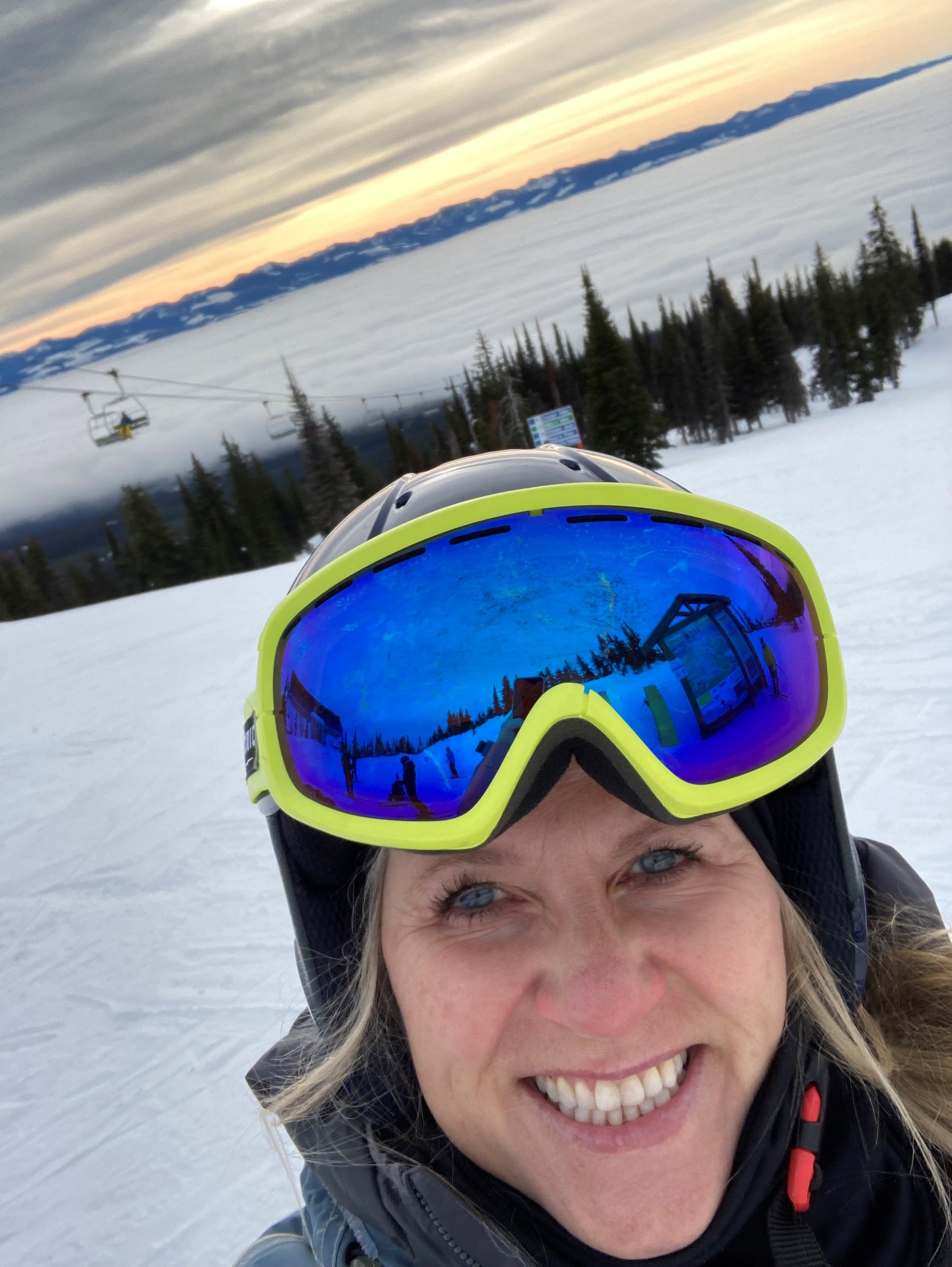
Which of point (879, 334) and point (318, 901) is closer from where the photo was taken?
point (318, 901)

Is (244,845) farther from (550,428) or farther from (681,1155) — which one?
(550,428)

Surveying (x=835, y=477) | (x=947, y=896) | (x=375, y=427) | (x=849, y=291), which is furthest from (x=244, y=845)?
(x=849, y=291)

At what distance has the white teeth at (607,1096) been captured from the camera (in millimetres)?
1277

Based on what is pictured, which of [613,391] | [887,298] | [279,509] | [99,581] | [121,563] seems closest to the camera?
[613,391]

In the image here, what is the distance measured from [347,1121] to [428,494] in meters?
1.21

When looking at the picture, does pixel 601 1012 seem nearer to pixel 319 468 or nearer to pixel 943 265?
pixel 319 468

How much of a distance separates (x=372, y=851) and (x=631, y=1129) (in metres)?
0.77

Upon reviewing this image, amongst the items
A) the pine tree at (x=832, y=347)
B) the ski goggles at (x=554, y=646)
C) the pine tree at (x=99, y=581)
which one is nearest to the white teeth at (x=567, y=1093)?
the ski goggles at (x=554, y=646)

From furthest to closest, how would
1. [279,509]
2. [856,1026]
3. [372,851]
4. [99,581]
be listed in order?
[99,581], [279,509], [372,851], [856,1026]

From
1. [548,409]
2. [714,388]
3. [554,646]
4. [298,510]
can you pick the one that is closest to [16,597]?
[298,510]

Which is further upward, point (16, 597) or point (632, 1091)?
point (632, 1091)

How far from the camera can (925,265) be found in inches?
3472

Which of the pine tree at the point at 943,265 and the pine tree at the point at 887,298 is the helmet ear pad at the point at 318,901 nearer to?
the pine tree at the point at 887,298

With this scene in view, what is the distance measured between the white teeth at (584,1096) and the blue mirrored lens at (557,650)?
1.57ft
